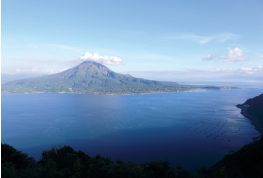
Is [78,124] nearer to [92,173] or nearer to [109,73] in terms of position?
[92,173]

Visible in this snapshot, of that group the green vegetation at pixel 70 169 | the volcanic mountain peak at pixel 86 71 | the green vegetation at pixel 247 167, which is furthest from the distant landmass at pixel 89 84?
the green vegetation at pixel 70 169

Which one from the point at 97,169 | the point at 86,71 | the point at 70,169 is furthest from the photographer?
the point at 86,71

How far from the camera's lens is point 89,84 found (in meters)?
148

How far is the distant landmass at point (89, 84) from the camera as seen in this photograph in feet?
408

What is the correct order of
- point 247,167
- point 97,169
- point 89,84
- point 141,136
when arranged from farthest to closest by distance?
1. point 89,84
2. point 141,136
3. point 247,167
4. point 97,169

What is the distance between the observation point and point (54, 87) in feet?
438

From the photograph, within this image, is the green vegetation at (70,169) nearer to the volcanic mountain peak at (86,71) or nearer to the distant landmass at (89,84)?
the distant landmass at (89,84)

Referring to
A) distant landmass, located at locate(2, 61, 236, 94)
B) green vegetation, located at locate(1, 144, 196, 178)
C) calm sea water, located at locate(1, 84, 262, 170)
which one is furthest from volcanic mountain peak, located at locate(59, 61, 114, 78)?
green vegetation, located at locate(1, 144, 196, 178)

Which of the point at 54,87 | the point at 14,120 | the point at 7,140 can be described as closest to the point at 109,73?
the point at 54,87

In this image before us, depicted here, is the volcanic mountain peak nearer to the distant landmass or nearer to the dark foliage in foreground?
the distant landmass

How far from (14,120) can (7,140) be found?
15635mm

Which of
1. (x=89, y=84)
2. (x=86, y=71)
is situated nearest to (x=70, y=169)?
(x=89, y=84)

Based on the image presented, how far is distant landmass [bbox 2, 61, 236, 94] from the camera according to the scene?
12431cm

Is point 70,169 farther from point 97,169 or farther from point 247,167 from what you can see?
point 247,167
